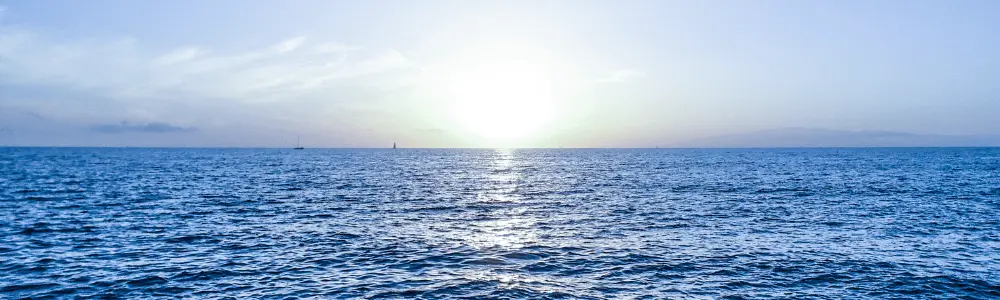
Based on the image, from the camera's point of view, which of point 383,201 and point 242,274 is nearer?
point 242,274

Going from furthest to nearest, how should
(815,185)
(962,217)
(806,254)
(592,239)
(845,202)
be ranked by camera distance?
(815,185) < (845,202) < (962,217) < (592,239) < (806,254)

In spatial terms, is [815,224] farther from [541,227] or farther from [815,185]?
[815,185]

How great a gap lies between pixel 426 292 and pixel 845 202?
5232 cm

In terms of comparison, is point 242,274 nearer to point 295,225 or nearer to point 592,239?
point 295,225

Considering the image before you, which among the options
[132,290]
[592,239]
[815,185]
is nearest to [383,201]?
[592,239]

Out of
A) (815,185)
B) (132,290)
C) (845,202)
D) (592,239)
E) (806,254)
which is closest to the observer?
(132,290)

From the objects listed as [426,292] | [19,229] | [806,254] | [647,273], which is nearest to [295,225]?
[19,229]

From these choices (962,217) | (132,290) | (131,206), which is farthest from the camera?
(131,206)

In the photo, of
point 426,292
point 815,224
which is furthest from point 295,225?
point 815,224

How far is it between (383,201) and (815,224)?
40.6 meters

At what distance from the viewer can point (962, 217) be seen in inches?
1842

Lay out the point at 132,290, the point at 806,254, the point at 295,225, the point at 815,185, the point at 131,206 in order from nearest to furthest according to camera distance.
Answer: the point at 132,290, the point at 806,254, the point at 295,225, the point at 131,206, the point at 815,185

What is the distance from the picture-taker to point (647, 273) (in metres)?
28.0

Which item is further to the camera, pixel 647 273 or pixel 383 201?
pixel 383 201
